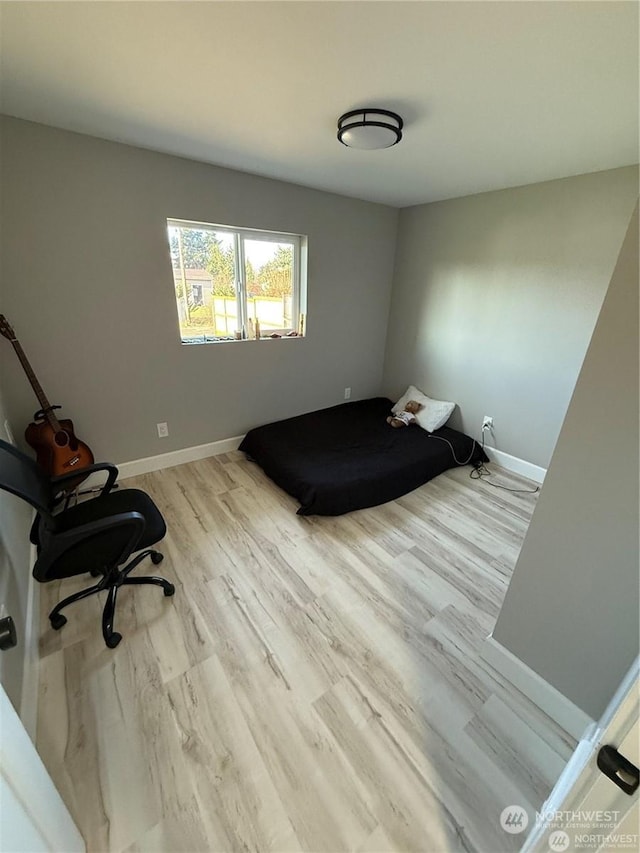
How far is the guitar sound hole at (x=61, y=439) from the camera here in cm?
207

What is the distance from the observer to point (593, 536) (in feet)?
3.46

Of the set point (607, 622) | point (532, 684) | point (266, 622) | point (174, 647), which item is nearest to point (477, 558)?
point (532, 684)

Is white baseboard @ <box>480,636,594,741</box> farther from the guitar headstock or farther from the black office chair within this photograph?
the guitar headstock

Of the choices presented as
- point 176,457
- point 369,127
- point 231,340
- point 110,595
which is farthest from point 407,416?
point 110,595

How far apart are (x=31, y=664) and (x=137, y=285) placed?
221cm

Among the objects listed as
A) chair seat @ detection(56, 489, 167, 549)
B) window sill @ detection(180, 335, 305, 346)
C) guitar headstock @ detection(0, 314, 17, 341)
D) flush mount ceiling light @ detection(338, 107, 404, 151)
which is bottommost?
chair seat @ detection(56, 489, 167, 549)

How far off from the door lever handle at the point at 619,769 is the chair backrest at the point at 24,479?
152 centimetres

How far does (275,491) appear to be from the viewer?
263 centimetres

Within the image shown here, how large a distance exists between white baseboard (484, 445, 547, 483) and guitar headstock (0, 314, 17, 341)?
12.3 feet

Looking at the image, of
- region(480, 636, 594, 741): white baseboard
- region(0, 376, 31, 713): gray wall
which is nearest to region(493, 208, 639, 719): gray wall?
region(480, 636, 594, 741): white baseboard

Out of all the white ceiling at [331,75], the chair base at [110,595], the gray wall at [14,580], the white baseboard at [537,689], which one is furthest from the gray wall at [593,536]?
the gray wall at [14,580]

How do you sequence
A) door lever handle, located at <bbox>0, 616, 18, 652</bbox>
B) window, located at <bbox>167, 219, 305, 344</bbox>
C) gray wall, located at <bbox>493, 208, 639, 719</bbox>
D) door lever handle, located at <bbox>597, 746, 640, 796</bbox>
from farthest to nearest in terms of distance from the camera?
window, located at <bbox>167, 219, 305, 344</bbox> < gray wall, located at <bbox>493, 208, 639, 719</bbox> < door lever handle, located at <bbox>0, 616, 18, 652</bbox> < door lever handle, located at <bbox>597, 746, 640, 796</bbox>

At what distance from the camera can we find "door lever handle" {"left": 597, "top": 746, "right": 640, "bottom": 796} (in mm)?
453

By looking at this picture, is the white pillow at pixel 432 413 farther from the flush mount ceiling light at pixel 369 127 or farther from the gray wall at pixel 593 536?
the flush mount ceiling light at pixel 369 127
